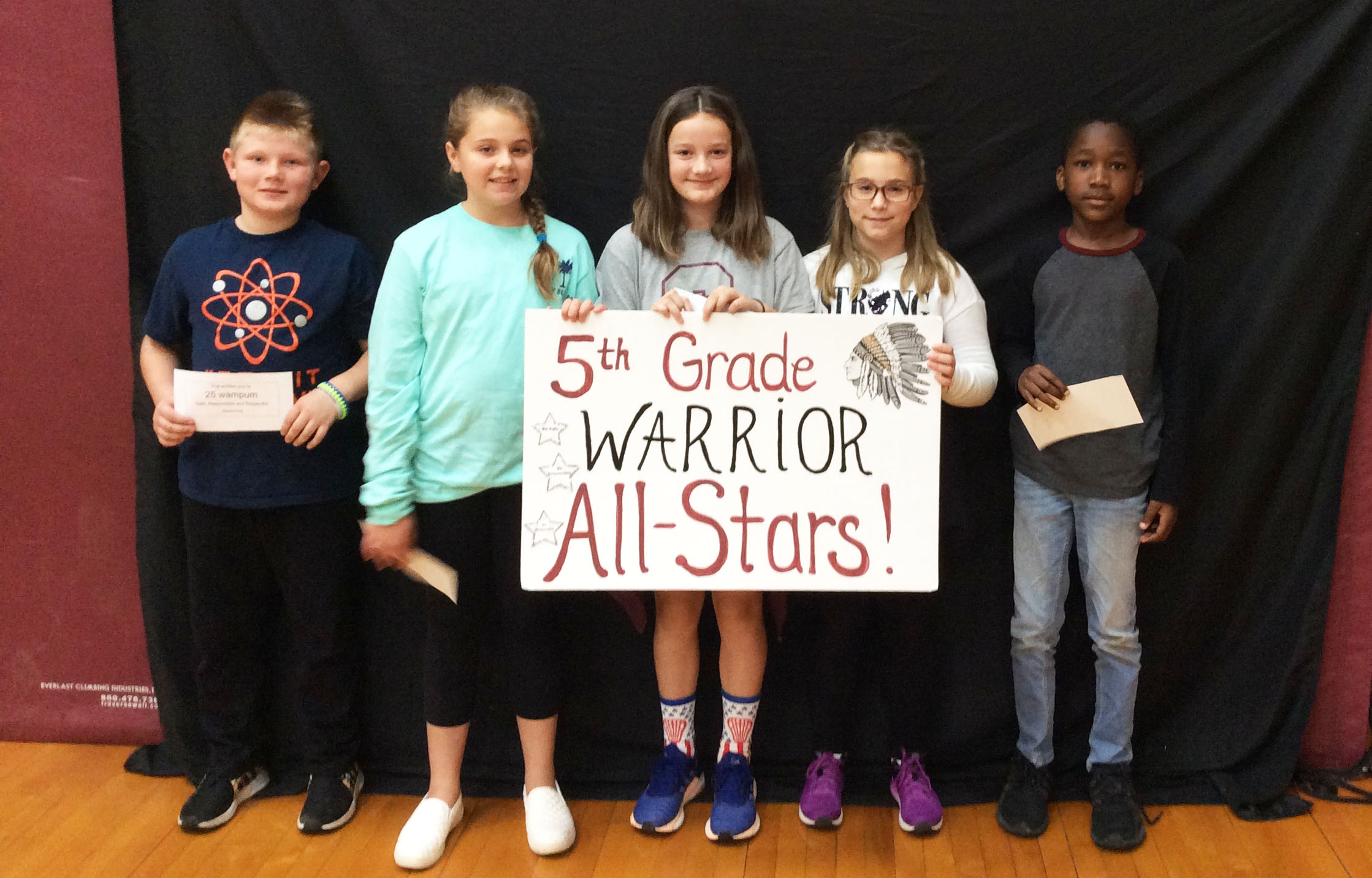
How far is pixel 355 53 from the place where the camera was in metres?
1.95

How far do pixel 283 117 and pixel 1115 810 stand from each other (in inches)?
78.1

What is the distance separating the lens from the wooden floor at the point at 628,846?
1.82 m

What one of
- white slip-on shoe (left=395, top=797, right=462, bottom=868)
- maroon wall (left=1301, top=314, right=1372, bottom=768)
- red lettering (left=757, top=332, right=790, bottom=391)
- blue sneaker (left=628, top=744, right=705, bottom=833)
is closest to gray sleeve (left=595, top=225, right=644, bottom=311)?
red lettering (left=757, top=332, right=790, bottom=391)

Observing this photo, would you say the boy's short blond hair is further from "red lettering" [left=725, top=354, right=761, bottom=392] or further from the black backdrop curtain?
"red lettering" [left=725, top=354, right=761, bottom=392]

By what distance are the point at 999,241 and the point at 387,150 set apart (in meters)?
1.21

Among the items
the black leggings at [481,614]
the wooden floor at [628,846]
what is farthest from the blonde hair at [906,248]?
the wooden floor at [628,846]

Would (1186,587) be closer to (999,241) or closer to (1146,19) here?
(999,241)

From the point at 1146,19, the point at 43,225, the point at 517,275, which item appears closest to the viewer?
the point at 517,275

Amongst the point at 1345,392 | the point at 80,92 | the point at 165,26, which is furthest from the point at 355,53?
the point at 1345,392

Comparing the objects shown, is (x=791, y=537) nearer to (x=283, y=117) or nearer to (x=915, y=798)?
(x=915, y=798)

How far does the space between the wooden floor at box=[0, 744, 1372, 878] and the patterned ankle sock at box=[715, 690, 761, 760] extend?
155 millimetres

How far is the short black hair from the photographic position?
1.82m

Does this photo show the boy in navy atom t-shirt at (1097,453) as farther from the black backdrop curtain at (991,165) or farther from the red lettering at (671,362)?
the red lettering at (671,362)

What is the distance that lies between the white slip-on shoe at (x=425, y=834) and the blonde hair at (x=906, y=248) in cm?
118
